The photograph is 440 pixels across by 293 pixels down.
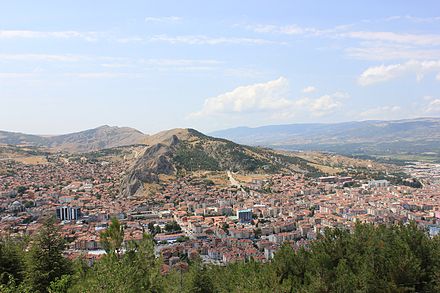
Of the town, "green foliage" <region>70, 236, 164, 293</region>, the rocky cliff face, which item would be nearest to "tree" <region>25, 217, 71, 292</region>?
"green foliage" <region>70, 236, 164, 293</region>

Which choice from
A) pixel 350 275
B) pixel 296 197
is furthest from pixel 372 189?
pixel 350 275

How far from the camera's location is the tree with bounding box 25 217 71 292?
49.1 feet

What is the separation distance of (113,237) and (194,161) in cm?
7122

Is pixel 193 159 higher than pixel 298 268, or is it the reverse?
pixel 193 159

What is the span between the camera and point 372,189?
242ft

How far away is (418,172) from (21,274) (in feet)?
372

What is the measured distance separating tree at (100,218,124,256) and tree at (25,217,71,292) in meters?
3.42

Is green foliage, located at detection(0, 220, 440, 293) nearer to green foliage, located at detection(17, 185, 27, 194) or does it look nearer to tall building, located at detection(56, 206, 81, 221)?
tall building, located at detection(56, 206, 81, 221)

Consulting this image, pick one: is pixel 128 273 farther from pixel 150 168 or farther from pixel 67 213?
pixel 150 168

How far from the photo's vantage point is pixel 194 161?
84.3 metres

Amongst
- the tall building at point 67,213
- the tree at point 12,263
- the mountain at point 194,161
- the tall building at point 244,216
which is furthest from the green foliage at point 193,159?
the tree at point 12,263

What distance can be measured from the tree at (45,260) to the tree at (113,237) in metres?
3.42

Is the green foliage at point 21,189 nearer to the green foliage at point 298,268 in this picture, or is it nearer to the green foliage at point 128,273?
the green foliage at point 298,268

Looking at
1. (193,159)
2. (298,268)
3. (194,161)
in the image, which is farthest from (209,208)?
(298,268)
